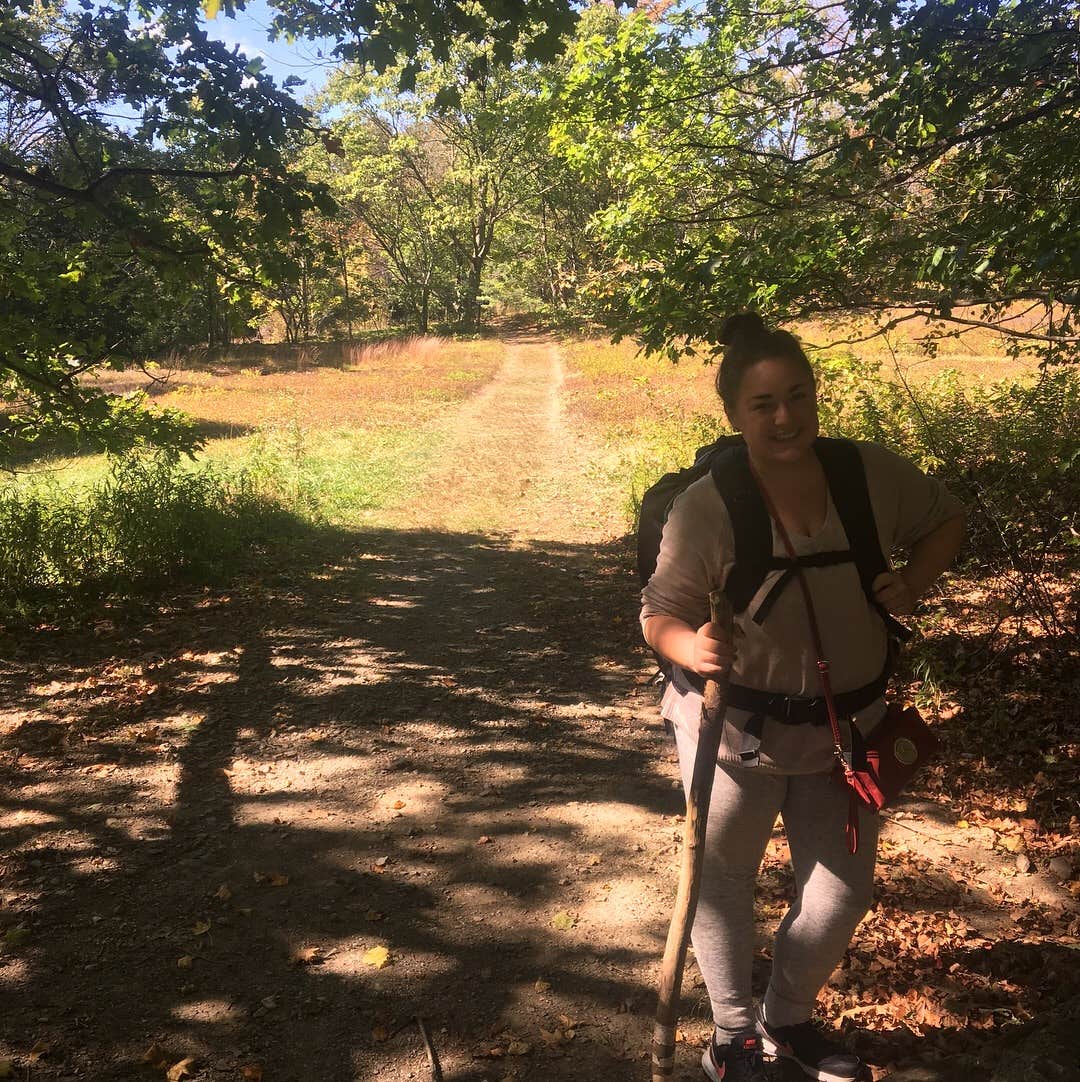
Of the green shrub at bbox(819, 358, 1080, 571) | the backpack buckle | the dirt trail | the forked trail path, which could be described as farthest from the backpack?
the dirt trail

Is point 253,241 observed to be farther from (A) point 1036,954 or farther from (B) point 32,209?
(A) point 1036,954

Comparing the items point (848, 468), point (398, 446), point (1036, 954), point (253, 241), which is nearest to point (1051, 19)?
point (848, 468)

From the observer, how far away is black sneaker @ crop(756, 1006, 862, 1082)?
91.6 inches

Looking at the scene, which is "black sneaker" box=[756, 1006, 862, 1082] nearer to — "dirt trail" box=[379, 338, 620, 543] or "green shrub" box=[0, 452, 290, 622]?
"green shrub" box=[0, 452, 290, 622]

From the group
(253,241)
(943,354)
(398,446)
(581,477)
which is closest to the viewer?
(253,241)

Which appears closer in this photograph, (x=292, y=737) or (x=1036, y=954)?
(x=1036, y=954)

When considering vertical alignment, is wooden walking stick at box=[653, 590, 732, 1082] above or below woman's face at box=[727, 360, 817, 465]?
below

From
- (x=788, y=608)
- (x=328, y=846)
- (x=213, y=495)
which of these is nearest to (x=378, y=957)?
(x=328, y=846)

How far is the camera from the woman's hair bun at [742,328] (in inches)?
81.7

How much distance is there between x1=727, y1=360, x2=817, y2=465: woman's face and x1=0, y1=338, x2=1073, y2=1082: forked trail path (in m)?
2.02

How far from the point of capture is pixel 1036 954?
3025 mm

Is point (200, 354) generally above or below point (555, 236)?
below

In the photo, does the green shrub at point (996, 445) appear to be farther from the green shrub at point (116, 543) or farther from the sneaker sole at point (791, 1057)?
the green shrub at point (116, 543)

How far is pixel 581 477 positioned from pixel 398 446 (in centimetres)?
458
